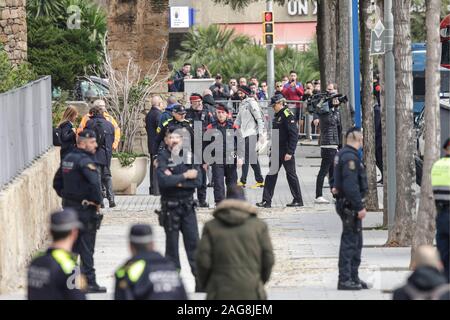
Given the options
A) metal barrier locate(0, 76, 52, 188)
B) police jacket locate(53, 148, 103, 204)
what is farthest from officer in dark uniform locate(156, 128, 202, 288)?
metal barrier locate(0, 76, 52, 188)

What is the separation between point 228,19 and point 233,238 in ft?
223

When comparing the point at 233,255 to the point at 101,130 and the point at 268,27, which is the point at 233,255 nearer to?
the point at 101,130

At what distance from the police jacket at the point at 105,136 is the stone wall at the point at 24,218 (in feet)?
3.20

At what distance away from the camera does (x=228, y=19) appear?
77.8 m

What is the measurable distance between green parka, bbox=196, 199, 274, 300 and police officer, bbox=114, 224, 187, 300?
113cm

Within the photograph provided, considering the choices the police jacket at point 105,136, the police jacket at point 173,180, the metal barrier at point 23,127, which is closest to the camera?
the police jacket at point 173,180

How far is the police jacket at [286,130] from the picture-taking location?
2294 cm

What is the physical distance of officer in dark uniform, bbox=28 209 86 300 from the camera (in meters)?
9.05

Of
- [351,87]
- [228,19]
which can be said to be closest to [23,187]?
[351,87]

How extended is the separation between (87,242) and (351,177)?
279cm

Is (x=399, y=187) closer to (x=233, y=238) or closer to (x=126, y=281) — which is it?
(x=233, y=238)

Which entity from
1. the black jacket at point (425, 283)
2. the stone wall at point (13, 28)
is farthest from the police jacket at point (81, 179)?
the stone wall at point (13, 28)

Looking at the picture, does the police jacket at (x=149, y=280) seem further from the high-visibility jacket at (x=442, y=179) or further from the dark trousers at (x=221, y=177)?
the dark trousers at (x=221, y=177)

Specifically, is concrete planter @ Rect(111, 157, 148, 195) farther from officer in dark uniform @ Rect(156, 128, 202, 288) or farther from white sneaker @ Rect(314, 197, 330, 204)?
officer in dark uniform @ Rect(156, 128, 202, 288)
